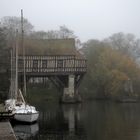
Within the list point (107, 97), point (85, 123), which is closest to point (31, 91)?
point (107, 97)

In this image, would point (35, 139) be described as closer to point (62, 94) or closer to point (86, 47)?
point (62, 94)

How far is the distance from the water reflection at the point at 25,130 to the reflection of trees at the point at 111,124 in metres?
2.97

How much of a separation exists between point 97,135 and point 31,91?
82.2 feet

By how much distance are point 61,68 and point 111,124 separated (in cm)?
1939

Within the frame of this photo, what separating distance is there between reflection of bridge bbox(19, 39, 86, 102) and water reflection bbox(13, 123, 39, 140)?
60.8ft

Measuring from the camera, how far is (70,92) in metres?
45.5

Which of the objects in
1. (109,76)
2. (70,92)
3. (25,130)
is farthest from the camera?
(109,76)

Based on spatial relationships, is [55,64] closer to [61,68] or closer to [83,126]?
[61,68]

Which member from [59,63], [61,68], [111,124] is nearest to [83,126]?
[111,124]

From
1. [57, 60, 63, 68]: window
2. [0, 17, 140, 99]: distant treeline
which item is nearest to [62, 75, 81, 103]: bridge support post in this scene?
[57, 60, 63, 68]: window

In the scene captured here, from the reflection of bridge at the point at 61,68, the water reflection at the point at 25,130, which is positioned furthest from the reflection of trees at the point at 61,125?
the reflection of bridge at the point at 61,68

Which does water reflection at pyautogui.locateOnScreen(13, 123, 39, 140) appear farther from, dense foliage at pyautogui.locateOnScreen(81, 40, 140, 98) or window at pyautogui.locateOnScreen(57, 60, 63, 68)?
dense foliage at pyautogui.locateOnScreen(81, 40, 140, 98)

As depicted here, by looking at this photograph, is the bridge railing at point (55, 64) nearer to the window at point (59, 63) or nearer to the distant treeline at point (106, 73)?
the window at point (59, 63)

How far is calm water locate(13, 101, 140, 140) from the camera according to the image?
22.5 m
